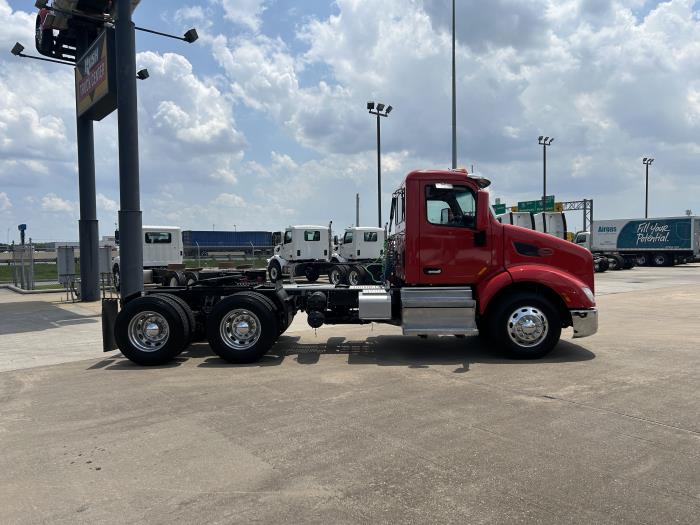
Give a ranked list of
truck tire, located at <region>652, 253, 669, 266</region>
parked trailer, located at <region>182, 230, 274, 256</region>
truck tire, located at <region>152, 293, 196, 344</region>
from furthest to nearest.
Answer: parked trailer, located at <region>182, 230, 274, 256</region>
truck tire, located at <region>652, 253, 669, 266</region>
truck tire, located at <region>152, 293, 196, 344</region>

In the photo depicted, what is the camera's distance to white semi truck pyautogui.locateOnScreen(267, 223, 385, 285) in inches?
909

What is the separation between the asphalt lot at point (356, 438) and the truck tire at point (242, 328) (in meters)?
0.28

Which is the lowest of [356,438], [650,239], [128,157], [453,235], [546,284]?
[356,438]

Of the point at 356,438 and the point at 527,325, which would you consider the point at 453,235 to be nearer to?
the point at 527,325

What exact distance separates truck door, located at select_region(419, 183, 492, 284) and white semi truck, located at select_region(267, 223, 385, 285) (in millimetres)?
12538

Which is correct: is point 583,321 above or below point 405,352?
above

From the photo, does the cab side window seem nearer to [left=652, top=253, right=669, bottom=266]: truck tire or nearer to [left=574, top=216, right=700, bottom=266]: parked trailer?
[left=574, top=216, right=700, bottom=266]: parked trailer

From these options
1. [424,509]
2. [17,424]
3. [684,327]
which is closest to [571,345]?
[684,327]

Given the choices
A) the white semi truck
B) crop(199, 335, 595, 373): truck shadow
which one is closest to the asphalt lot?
crop(199, 335, 595, 373): truck shadow

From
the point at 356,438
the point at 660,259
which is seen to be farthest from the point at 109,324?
the point at 660,259

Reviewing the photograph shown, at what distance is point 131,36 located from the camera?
1102 centimetres

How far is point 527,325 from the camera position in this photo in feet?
25.3

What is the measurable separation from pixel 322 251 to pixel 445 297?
56.7 ft

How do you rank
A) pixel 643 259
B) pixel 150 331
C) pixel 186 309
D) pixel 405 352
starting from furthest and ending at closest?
pixel 643 259 < pixel 405 352 < pixel 186 309 < pixel 150 331
